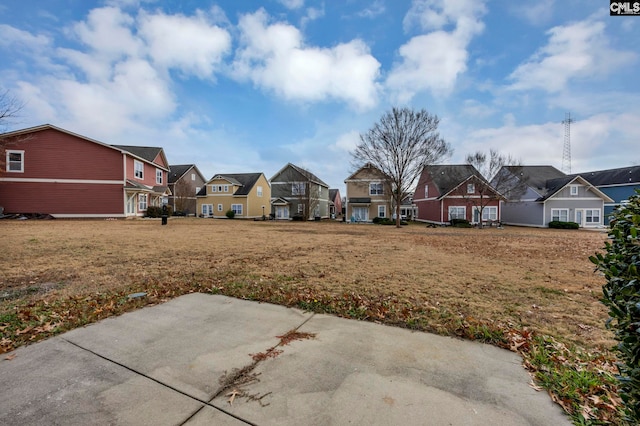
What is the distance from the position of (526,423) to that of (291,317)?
2.67 m

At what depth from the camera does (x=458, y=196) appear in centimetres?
3189

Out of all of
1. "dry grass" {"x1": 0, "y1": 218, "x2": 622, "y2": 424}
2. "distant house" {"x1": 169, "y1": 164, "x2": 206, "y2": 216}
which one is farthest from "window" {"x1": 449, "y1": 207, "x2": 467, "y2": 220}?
"distant house" {"x1": 169, "y1": 164, "x2": 206, "y2": 216}

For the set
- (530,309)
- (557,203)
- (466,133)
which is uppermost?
(466,133)

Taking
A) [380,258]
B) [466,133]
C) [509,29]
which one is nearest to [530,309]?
[380,258]

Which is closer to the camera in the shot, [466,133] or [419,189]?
[466,133]

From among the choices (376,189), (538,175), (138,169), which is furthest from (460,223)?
(138,169)

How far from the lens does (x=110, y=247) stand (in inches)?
392

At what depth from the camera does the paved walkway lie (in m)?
1.97

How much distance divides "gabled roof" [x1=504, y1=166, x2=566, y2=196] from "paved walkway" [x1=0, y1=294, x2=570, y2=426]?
1360 inches

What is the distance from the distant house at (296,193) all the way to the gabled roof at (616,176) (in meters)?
32.7

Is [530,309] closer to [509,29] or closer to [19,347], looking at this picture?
[19,347]

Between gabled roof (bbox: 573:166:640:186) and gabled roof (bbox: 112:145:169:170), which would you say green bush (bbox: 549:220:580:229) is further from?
gabled roof (bbox: 112:145:169:170)

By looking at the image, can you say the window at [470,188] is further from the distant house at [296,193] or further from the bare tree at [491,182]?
the distant house at [296,193]

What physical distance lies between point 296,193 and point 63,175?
25.2 m
